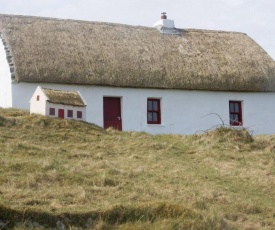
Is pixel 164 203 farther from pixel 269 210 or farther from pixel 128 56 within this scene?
pixel 128 56

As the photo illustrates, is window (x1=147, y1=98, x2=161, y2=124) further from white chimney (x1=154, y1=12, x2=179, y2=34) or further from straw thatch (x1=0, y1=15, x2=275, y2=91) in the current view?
white chimney (x1=154, y1=12, x2=179, y2=34)

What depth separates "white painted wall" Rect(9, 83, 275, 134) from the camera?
2034 centimetres

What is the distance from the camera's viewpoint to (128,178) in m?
11.5

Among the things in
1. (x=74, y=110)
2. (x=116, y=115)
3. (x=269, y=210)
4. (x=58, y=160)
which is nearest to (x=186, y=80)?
(x=116, y=115)

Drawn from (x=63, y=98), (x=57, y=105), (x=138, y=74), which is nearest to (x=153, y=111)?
(x=138, y=74)

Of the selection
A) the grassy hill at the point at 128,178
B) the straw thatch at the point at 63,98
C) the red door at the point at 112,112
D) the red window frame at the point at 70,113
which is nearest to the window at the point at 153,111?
the red door at the point at 112,112

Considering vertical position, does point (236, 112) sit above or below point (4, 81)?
below

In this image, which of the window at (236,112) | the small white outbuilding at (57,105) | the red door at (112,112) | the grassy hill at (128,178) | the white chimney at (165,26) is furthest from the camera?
the white chimney at (165,26)

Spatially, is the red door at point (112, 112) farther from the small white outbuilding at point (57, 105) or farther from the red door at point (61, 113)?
the red door at point (61, 113)

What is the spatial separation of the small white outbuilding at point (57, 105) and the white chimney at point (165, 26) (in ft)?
24.4

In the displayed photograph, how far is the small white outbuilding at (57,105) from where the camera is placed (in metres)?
17.2

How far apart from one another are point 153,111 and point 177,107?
88 cm

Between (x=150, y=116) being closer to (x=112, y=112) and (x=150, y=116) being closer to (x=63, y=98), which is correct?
(x=112, y=112)

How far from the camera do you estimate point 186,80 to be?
21328 millimetres
